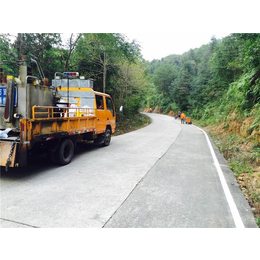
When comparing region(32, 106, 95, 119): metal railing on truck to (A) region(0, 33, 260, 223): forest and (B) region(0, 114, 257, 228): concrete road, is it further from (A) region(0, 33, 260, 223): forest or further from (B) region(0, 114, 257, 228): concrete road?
(A) region(0, 33, 260, 223): forest

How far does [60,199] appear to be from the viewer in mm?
3623

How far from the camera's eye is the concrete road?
298 centimetres

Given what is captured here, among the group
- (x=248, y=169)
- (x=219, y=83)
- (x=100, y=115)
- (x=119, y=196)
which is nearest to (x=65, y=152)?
(x=100, y=115)

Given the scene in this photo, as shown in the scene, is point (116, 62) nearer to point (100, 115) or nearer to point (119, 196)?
point (100, 115)

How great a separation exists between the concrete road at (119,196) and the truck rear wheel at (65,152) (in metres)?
0.20

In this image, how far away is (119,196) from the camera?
3801 millimetres

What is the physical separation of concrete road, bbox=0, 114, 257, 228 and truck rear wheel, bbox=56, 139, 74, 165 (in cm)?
20

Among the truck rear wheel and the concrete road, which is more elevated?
the truck rear wheel

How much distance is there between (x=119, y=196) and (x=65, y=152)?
9.49 feet

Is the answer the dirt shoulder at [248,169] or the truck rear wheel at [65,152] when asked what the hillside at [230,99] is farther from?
the truck rear wheel at [65,152]

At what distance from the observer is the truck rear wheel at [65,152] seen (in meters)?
5.55

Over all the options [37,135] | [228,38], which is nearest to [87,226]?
[37,135]

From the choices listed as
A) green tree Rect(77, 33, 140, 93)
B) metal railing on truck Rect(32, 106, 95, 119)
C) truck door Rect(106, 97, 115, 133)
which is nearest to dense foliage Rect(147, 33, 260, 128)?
truck door Rect(106, 97, 115, 133)

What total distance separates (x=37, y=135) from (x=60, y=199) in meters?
1.76
